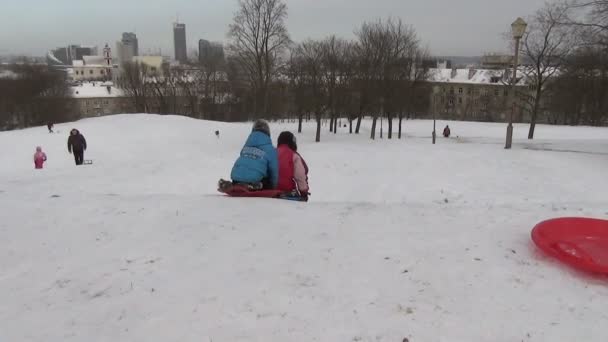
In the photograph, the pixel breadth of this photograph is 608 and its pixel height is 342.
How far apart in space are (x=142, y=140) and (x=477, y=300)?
32.5m

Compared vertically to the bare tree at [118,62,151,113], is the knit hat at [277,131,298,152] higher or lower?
lower

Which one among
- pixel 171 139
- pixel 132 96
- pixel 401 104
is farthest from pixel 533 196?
pixel 132 96

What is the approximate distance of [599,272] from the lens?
372 cm

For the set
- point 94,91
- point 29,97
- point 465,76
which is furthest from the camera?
point 94,91

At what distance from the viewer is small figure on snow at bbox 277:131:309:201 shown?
675 cm

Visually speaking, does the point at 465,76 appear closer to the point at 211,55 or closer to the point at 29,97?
the point at 211,55

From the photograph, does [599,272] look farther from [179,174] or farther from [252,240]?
[179,174]

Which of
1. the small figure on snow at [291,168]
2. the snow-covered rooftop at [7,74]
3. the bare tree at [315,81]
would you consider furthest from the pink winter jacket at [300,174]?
the snow-covered rooftop at [7,74]

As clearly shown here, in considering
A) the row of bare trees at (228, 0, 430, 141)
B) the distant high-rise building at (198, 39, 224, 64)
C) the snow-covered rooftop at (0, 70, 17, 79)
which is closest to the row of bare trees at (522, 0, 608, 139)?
the row of bare trees at (228, 0, 430, 141)

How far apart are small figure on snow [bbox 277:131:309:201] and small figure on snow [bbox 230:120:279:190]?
22 centimetres

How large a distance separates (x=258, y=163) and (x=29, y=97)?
57.5 m

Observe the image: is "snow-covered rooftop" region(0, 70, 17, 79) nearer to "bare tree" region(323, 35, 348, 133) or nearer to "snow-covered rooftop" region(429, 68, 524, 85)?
"bare tree" region(323, 35, 348, 133)

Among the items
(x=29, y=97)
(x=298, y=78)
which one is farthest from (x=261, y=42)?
(x=29, y=97)

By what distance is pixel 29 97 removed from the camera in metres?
52.5
